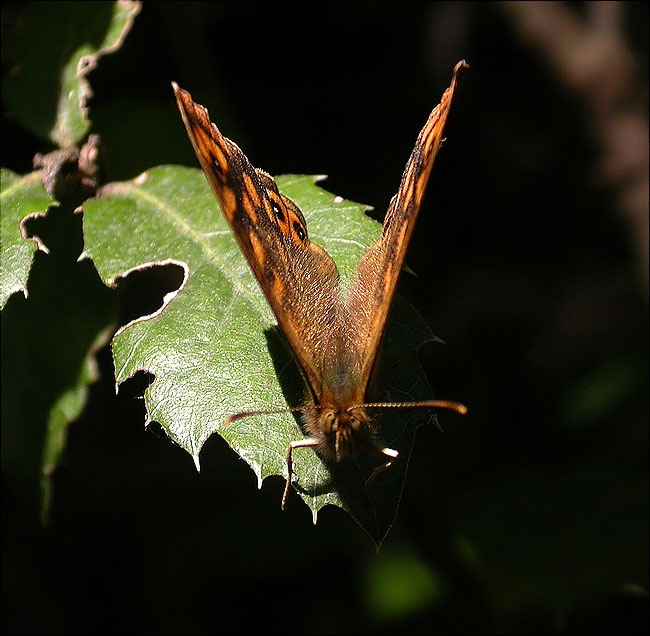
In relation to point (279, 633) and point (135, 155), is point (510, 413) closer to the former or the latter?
point (279, 633)

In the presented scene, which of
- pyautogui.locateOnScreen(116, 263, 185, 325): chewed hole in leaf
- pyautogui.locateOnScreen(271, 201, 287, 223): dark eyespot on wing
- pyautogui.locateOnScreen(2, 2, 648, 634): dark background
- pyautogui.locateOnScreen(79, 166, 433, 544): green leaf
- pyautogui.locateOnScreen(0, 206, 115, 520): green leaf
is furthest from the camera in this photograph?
pyautogui.locateOnScreen(2, 2, 648, 634): dark background

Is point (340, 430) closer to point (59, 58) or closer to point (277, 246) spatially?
point (277, 246)

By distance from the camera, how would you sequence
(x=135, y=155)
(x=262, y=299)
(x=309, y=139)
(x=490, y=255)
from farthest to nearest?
(x=490, y=255) < (x=309, y=139) < (x=135, y=155) < (x=262, y=299)

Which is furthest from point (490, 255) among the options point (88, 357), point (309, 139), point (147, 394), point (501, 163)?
point (147, 394)

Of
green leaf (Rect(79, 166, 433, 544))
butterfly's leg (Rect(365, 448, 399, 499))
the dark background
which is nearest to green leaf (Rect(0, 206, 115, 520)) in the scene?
green leaf (Rect(79, 166, 433, 544))

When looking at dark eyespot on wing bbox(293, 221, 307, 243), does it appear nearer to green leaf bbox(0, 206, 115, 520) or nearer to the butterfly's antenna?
the butterfly's antenna

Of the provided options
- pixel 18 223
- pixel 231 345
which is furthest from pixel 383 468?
pixel 18 223

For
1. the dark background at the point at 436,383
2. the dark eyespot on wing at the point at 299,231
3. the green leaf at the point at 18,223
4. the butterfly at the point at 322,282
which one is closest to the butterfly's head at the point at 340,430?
the butterfly at the point at 322,282
